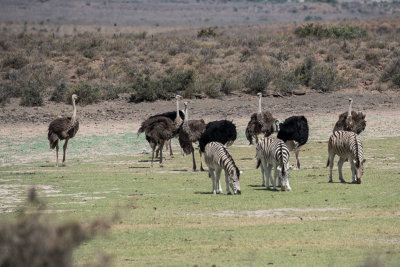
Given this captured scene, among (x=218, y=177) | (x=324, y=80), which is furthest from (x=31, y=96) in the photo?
(x=218, y=177)

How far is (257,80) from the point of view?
4181cm

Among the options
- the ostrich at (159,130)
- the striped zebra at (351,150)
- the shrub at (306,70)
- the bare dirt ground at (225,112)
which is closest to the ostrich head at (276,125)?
the ostrich at (159,130)

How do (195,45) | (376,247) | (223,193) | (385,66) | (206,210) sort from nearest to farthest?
(376,247) → (206,210) → (223,193) → (385,66) → (195,45)

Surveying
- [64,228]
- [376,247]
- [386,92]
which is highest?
[386,92]

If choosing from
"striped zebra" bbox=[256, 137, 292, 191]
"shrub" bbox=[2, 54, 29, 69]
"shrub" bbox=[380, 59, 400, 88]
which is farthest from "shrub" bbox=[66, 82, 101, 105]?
"striped zebra" bbox=[256, 137, 292, 191]

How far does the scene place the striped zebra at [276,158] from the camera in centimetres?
1739

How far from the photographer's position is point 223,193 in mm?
17750

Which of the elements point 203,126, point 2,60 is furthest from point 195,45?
point 203,126

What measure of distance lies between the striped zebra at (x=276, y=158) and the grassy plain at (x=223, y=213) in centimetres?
41

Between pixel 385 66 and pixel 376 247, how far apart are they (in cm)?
3781

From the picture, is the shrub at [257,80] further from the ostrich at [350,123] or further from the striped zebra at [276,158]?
the striped zebra at [276,158]

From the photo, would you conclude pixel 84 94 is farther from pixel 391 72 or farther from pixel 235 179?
pixel 235 179

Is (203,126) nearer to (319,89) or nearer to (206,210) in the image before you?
(206,210)

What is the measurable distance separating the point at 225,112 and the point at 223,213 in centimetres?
2180
